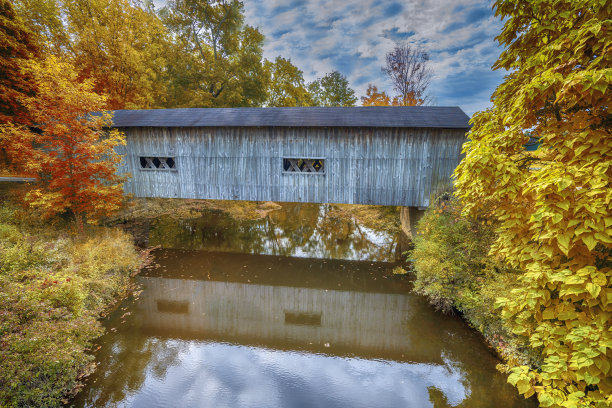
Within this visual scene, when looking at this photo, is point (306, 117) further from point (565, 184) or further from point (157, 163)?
point (565, 184)

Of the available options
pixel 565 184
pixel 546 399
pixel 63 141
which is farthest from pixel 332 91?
pixel 546 399

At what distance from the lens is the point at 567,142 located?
262 centimetres

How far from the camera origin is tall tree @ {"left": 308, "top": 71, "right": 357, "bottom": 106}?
81.9ft

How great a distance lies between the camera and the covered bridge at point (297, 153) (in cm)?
917

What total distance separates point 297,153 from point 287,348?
21.9ft

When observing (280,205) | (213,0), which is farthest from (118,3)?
(280,205)

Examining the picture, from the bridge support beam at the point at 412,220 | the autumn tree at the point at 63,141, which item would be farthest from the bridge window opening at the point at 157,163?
the bridge support beam at the point at 412,220

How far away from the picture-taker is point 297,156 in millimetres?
9789

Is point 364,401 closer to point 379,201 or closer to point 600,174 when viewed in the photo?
point 600,174

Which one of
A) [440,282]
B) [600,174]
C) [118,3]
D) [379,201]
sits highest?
[118,3]

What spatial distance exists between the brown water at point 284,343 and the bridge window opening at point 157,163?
3694mm

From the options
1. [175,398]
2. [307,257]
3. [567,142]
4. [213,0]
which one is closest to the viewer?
[567,142]

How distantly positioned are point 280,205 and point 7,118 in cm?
1436

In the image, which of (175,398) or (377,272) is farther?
(377,272)
